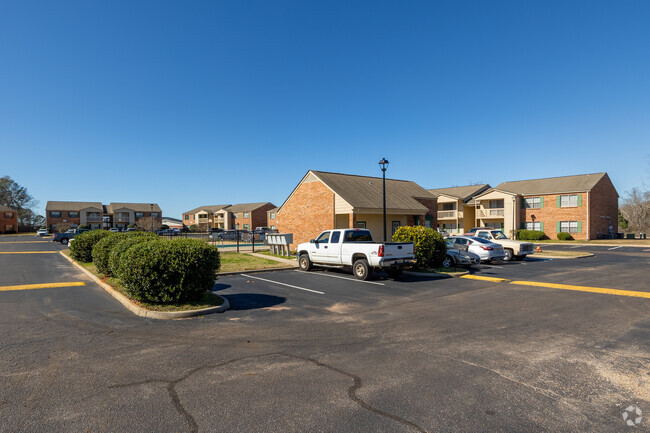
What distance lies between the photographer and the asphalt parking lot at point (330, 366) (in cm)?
371

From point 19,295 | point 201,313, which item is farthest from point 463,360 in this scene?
point 19,295

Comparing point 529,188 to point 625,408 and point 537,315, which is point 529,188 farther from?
point 625,408

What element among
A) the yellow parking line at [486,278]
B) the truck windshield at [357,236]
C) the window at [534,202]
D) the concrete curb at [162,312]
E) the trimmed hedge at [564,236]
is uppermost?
the window at [534,202]

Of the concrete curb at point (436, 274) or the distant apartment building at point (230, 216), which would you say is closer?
the concrete curb at point (436, 274)

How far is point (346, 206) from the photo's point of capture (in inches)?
950

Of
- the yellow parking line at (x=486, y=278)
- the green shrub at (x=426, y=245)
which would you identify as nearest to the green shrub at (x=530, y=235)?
the green shrub at (x=426, y=245)

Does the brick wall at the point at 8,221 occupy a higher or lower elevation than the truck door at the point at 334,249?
higher

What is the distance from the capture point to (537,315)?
8.05 meters

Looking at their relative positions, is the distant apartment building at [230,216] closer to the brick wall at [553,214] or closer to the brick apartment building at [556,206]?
the brick apartment building at [556,206]

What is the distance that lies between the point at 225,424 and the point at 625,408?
425cm

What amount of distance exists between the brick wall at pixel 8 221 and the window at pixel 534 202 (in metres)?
101

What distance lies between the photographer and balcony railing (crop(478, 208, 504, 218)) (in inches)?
1805

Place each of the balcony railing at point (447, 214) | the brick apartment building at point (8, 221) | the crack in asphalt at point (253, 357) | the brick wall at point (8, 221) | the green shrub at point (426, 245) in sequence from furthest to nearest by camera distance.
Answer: the brick wall at point (8, 221), the brick apartment building at point (8, 221), the balcony railing at point (447, 214), the green shrub at point (426, 245), the crack in asphalt at point (253, 357)

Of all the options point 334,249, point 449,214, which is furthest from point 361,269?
point 449,214
